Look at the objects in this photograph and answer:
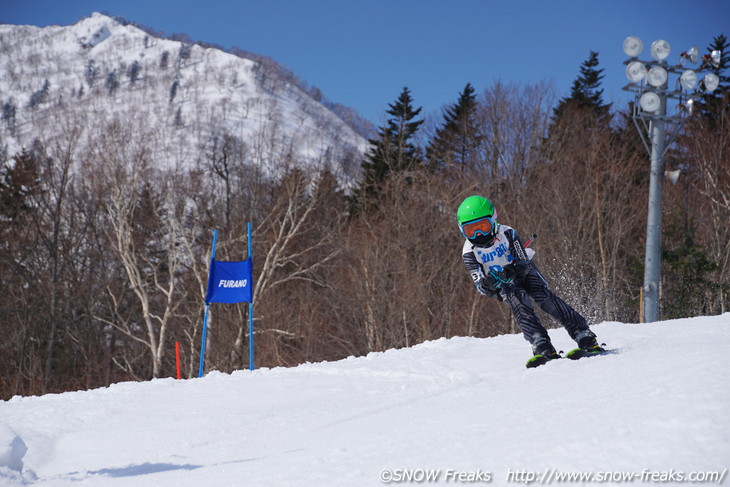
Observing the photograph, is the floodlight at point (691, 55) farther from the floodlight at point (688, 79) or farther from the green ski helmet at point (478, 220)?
the green ski helmet at point (478, 220)

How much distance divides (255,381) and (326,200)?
24330 millimetres

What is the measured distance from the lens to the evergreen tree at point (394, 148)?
29.0m

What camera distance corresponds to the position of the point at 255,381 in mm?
6266

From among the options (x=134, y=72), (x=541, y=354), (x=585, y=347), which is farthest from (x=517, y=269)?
(x=134, y=72)

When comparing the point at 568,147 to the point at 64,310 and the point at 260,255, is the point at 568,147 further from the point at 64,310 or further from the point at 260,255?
the point at 64,310

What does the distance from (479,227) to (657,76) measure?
→ 7941 millimetres

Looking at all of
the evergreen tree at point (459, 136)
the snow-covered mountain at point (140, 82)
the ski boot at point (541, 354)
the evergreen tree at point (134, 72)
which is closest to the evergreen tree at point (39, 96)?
the snow-covered mountain at point (140, 82)

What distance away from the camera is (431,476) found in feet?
8.24

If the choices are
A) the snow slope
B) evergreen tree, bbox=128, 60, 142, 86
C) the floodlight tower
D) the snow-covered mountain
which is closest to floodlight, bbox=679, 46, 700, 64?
the floodlight tower

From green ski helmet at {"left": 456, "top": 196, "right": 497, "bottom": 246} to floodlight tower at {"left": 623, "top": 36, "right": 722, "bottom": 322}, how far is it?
22.1 feet

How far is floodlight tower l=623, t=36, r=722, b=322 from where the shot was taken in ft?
36.3

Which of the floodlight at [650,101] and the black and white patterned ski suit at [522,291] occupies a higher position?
the floodlight at [650,101]

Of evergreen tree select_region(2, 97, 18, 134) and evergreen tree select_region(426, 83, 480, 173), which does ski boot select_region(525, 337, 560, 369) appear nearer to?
evergreen tree select_region(426, 83, 480, 173)

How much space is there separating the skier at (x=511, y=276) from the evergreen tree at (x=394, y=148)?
22.9 meters
